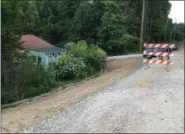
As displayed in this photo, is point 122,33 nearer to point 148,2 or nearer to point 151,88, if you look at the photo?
point 148,2

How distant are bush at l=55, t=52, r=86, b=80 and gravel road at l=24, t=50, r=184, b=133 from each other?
9004 millimetres

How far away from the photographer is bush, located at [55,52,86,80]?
19469mm

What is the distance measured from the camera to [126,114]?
23.3 ft

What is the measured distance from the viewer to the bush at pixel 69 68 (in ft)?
63.9

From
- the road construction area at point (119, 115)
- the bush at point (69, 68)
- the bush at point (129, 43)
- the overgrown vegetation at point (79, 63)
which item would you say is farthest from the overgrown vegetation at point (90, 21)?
the road construction area at point (119, 115)

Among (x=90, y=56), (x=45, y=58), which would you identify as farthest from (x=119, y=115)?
(x=90, y=56)

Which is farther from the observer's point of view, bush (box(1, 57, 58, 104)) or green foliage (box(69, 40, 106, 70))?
green foliage (box(69, 40, 106, 70))

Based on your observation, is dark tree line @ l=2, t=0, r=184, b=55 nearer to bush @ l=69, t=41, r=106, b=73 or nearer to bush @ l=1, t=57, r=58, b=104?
bush @ l=69, t=41, r=106, b=73

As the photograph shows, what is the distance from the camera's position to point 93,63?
2297 centimetres

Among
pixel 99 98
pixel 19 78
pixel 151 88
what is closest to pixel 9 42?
pixel 19 78

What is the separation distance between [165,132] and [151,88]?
17.1ft

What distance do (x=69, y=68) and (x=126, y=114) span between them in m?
12.7

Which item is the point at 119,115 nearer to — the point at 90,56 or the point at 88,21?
the point at 90,56

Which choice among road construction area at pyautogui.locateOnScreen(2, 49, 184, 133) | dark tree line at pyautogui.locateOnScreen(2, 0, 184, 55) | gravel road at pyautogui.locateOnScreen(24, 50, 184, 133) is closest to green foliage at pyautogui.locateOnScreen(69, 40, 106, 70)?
road construction area at pyautogui.locateOnScreen(2, 49, 184, 133)
